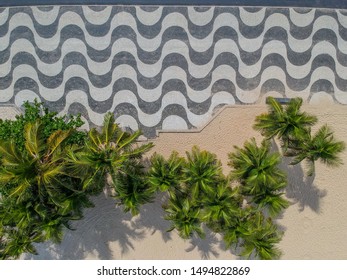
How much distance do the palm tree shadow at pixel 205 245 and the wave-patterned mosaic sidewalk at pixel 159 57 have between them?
12.8 ft

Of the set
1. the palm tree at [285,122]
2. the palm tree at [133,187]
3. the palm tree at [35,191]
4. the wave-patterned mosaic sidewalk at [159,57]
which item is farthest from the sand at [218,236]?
the palm tree at [35,191]

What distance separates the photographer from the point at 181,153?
12.5 m

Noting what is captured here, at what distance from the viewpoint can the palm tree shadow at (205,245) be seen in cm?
1270

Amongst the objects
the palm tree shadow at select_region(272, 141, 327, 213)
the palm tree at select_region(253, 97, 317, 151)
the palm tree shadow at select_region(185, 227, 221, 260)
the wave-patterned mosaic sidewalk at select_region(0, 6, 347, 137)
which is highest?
the wave-patterned mosaic sidewalk at select_region(0, 6, 347, 137)

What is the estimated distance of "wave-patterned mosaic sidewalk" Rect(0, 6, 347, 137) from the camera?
40.6 ft

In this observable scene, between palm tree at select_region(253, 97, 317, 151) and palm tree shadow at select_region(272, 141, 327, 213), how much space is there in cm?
183

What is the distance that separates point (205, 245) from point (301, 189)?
3.79 metres

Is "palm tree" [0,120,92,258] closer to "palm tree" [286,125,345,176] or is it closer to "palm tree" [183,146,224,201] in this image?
"palm tree" [183,146,224,201]

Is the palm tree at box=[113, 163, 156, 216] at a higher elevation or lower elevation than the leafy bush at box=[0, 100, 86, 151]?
lower

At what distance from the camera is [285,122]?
34.5ft

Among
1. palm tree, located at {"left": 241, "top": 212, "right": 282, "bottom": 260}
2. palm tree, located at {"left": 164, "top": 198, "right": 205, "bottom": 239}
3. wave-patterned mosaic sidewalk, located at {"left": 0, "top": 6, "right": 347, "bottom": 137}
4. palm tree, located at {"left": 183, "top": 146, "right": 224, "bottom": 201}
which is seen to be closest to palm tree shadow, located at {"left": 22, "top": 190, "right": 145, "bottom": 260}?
palm tree, located at {"left": 164, "top": 198, "right": 205, "bottom": 239}

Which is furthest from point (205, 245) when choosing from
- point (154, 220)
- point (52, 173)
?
point (52, 173)

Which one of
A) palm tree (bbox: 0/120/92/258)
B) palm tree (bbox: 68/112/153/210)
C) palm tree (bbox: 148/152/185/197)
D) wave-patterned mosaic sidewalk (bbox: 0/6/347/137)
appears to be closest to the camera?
palm tree (bbox: 0/120/92/258)

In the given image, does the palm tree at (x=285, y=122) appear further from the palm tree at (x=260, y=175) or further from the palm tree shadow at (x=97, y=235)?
the palm tree shadow at (x=97, y=235)
